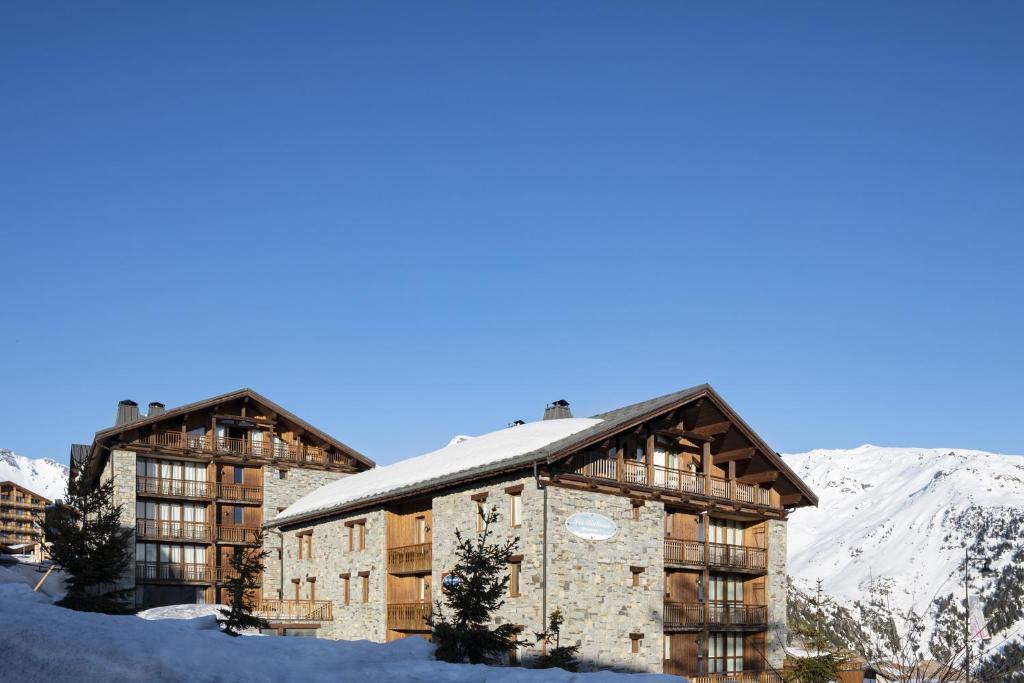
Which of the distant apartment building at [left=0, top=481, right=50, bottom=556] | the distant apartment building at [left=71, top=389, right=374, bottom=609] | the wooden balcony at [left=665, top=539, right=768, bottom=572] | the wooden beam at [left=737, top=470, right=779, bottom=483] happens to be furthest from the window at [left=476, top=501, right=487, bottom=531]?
the distant apartment building at [left=0, top=481, right=50, bottom=556]

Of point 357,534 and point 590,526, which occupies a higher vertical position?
point 590,526

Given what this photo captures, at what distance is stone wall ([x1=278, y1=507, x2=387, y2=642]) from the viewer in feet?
114

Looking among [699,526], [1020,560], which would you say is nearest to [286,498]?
[699,526]

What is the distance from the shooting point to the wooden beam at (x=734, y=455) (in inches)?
1380

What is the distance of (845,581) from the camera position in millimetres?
161500

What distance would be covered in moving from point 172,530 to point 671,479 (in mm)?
22745

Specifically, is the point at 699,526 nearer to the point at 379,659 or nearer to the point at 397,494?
the point at 397,494

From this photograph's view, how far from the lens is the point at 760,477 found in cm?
3650

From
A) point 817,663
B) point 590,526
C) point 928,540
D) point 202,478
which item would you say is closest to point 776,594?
point 590,526

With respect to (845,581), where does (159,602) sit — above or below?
above

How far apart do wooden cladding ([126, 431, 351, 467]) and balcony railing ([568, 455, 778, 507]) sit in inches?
779

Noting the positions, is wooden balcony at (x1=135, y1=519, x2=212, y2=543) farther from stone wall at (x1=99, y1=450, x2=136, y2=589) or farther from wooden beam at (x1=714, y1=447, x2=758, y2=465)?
wooden beam at (x1=714, y1=447, x2=758, y2=465)

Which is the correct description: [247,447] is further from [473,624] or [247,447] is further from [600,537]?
[473,624]

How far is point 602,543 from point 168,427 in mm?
22881
